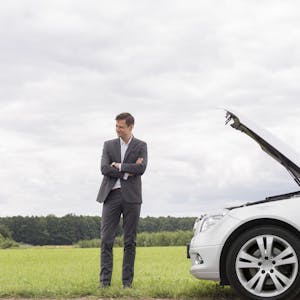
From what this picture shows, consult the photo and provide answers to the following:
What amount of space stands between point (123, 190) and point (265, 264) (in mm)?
2206

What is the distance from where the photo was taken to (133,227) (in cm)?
855

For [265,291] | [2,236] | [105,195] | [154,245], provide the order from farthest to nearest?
[2,236] → [154,245] → [105,195] → [265,291]

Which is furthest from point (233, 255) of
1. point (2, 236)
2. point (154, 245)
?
point (2, 236)

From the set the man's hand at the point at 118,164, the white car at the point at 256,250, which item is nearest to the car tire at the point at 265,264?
the white car at the point at 256,250

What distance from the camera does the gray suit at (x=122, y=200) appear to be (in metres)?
8.47

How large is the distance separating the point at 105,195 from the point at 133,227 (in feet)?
1.86

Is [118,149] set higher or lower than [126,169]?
higher

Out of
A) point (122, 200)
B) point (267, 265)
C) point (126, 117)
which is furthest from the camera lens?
point (126, 117)

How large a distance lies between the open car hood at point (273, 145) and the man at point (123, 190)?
1.40m

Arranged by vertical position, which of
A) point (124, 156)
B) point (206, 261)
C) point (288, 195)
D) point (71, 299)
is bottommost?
point (71, 299)

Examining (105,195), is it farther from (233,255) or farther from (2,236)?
(2,236)

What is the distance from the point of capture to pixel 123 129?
8641 millimetres

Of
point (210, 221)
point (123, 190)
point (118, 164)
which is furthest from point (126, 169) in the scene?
point (210, 221)

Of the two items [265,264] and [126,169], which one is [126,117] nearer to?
[126,169]
